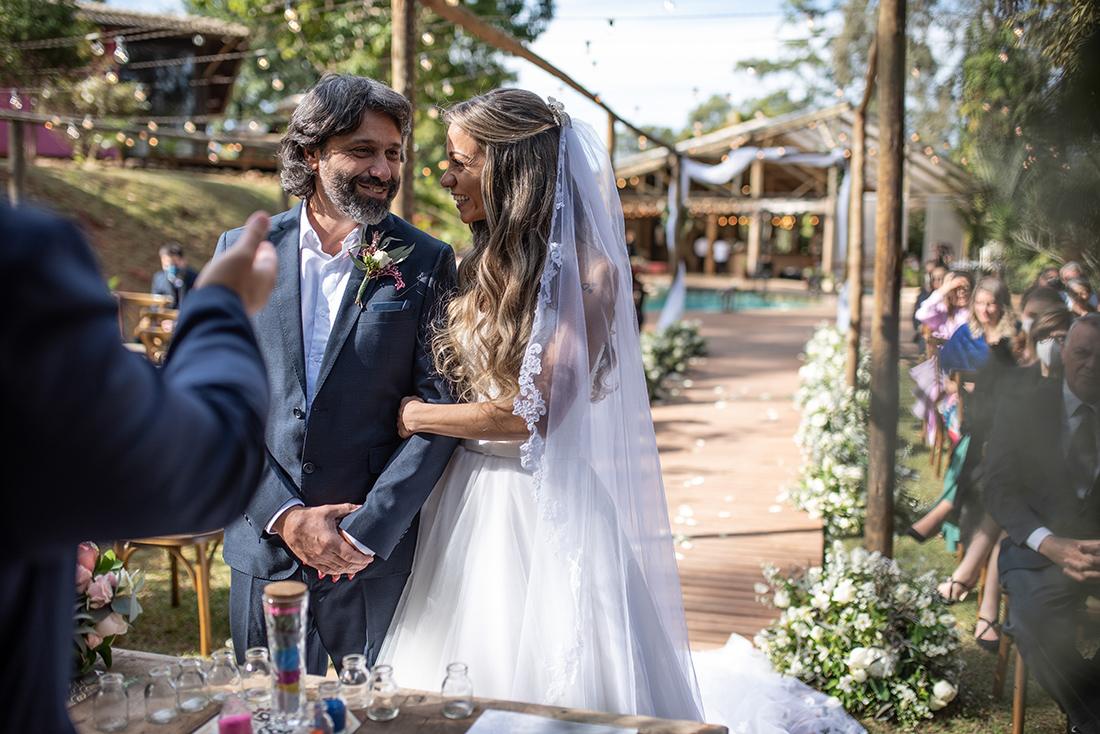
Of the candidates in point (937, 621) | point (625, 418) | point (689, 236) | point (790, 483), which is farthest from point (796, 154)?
point (689, 236)

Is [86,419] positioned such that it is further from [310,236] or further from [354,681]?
[310,236]

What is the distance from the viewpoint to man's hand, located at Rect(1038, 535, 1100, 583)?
1.97 metres

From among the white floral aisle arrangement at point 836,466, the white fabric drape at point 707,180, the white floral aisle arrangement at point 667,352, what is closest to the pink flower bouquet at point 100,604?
the white floral aisle arrangement at point 836,466

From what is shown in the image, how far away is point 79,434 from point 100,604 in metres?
1.64

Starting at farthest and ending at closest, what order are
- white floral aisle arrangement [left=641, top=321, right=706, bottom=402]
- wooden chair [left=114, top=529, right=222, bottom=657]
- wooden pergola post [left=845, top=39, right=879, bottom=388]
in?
white floral aisle arrangement [left=641, top=321, right=706, bottom=402]
wooden pergola post [left=845, top=39, right=879, bottom=388]
wooden chair [left=114, top=529, right=222, bottom=657]

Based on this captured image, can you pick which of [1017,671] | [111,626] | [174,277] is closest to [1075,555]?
[1017,671]

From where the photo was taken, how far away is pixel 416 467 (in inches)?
77.2

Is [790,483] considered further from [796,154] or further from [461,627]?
[796,154]

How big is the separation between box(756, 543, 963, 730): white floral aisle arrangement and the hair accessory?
2.00 meters

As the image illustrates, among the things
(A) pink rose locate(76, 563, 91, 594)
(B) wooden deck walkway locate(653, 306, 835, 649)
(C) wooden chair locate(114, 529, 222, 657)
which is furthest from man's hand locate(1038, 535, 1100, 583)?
(C) wooden chair locate(114, 529, 222, 657)

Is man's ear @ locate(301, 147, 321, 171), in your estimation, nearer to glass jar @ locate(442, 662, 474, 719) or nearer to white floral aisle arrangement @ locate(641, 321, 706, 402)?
glass jar @ locate(442, 662, 474, 719)

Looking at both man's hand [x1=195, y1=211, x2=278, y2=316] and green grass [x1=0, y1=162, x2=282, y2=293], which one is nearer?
man's hand [x1=195, y1=211, x2=278, y2=316]

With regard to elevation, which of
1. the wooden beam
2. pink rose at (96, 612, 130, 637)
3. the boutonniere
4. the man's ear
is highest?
the wooden beam

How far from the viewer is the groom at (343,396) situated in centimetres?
193
